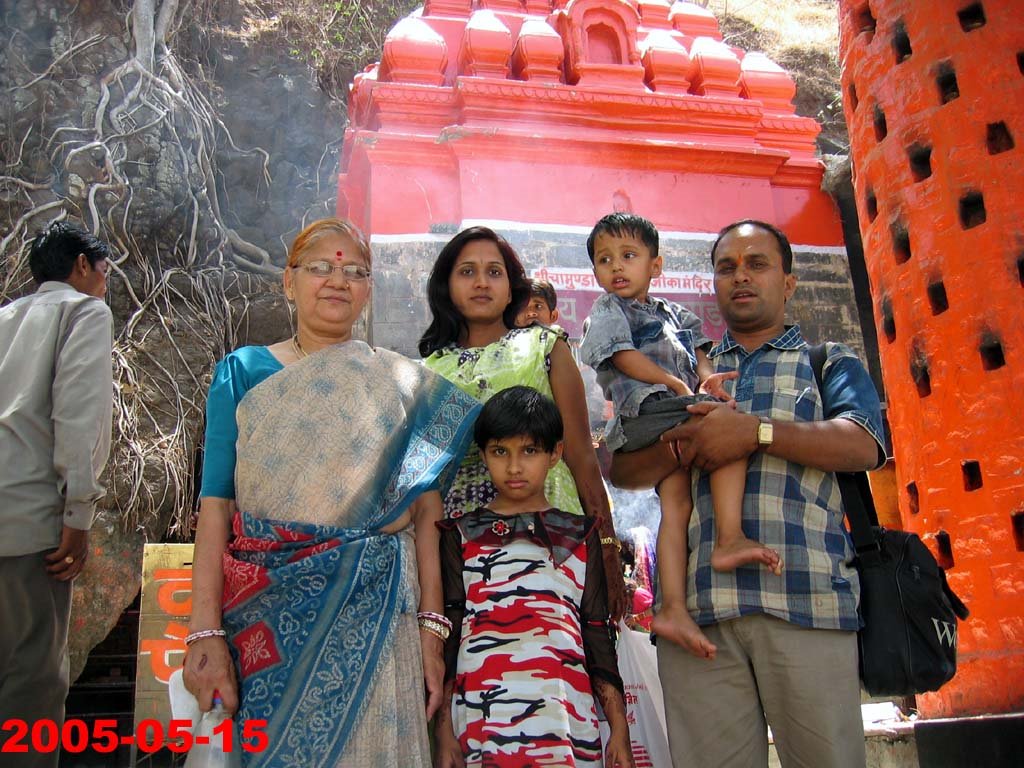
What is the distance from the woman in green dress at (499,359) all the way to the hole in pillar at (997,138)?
2.64 meters

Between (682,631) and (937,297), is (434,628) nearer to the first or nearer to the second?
(682,631)

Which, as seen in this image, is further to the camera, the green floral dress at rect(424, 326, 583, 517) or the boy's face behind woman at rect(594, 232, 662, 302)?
the boy's face behind woman at rect(594, 232, 662, 302)

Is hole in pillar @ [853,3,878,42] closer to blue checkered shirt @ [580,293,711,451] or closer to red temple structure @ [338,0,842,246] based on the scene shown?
red temple structure @ [338,0,842,246]

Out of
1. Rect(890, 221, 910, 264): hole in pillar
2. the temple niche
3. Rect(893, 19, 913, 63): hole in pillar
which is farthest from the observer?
the temple niche

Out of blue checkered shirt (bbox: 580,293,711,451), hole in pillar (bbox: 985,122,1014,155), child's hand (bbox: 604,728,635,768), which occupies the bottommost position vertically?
child's hand (bbox: 604,728,635,768)

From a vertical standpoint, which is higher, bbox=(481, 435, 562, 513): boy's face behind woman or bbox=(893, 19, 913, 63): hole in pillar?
bbox=(893, 19, 913, 63): hole in pillar

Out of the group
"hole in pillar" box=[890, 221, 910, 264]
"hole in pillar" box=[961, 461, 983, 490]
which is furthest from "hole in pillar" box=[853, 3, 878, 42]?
"hole in pillar" box=[961, 461, 983, 490]

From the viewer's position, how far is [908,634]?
2133 mm

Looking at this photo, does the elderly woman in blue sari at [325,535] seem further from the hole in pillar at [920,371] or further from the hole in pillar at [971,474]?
the hole in pillar at [920,371]

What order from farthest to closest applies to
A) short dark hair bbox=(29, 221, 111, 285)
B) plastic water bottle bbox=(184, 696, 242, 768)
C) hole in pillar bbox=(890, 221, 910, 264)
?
hole in pillar bbox=(890, 221, 910, 264), short dark hair bbox=(29, 221, 111, 285), plastic water bottle bbox=(184, 696, 242, 768)

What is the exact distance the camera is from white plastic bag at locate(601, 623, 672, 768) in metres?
2.69

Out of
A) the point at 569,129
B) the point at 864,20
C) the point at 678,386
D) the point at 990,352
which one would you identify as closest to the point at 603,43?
the point at 569,129

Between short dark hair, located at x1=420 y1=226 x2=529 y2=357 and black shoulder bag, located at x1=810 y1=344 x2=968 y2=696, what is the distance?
1.20 m

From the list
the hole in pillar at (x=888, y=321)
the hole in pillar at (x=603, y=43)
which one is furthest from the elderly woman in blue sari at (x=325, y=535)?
the hole in pillar at (x=603, y=43)
